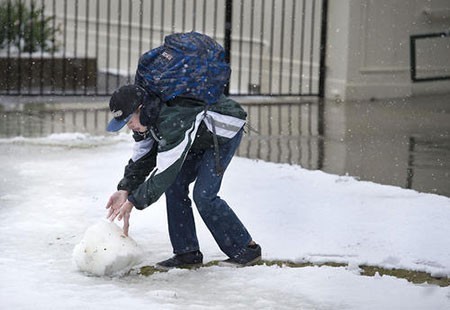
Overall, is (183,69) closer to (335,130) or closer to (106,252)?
(106,252)

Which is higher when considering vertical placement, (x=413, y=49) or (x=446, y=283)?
(x=413, y=49)

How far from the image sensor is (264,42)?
1562 cm

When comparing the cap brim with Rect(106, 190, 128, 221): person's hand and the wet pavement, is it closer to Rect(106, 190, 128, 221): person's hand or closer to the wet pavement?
Rect(106, 190, 128, 221): person's hand

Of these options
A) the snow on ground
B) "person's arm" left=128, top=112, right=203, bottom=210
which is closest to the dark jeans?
the snow on ground

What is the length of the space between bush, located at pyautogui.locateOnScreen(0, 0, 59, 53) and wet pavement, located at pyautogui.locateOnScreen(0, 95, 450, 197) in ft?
4.82

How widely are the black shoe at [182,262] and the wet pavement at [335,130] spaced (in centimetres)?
288

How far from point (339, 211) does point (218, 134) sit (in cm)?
189

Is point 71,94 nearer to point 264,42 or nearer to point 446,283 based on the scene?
point 264,42

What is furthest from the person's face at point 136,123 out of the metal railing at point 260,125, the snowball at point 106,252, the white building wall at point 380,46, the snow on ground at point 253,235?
the white building wall at point 380,46

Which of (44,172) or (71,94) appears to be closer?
(44,172)

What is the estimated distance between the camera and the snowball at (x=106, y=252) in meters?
5.96

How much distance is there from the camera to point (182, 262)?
20.6 feet

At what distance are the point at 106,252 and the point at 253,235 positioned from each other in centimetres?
130

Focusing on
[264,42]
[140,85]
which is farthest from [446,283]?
[264,42]
